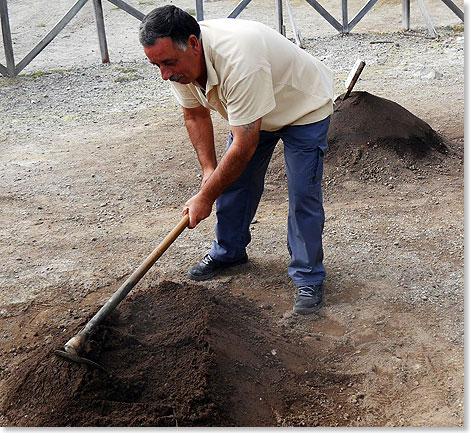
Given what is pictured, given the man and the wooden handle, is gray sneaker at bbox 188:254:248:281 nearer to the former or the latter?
the man

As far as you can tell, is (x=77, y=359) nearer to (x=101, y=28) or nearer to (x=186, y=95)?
(x=186, y=95)

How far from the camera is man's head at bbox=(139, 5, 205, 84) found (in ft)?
10.4

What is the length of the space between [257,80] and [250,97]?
9 cm

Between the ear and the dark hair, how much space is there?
2 centimetres

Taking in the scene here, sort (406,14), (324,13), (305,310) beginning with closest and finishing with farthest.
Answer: (305,310)
(324,13)
(406,14)

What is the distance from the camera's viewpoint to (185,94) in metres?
3.85

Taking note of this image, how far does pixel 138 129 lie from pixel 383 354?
4.68 metres

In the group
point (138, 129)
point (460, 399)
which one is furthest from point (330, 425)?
point (138, 129)

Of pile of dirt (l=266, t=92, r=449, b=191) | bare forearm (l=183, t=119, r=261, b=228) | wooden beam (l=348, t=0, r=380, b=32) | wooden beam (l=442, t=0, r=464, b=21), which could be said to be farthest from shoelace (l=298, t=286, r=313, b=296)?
wooden beam (l=442, t=0, r=464, b=21)

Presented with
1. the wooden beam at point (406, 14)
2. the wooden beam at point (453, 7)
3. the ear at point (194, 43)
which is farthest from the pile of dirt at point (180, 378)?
the wooden beam at point (406, 14)

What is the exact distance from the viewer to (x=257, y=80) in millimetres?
3291

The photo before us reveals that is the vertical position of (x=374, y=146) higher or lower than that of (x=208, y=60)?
lower

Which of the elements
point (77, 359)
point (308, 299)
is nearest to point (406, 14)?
point (308, 299)

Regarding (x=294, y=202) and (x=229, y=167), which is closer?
(x=229, y=167)
